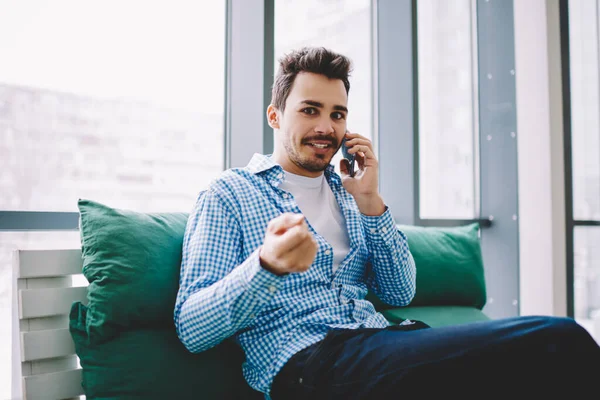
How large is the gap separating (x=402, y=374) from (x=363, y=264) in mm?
512

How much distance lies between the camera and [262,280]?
105cm

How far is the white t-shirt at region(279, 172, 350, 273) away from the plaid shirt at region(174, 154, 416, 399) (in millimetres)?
34

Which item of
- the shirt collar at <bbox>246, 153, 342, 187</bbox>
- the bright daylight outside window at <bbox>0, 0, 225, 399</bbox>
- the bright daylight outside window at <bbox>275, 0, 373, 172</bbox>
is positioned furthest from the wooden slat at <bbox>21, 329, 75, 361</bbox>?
the bright daylight outside window at <bbox>275, 0, 373, 172</bbox>

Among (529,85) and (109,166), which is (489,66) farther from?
(109,166)

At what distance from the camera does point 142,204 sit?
188 cm

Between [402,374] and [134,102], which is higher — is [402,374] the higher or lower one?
the lower one

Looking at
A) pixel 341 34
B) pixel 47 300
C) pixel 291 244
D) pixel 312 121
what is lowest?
→ pixel 47 300

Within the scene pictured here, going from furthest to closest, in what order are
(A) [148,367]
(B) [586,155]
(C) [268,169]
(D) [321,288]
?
1. (B) [586,155]
2. (C) [268,169]
3. (D) [321,288]
4. (A) [148,367]

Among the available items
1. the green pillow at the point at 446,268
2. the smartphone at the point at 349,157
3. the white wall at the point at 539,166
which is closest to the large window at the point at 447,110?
the white wall at the point at 539,166

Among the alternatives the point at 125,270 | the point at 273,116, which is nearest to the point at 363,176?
the point at 273,116

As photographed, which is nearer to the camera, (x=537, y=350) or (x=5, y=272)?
(x=537, y=350)

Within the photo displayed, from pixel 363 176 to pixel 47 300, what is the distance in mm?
987

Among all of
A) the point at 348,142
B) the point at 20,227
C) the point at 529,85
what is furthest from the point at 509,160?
the point at 20,227

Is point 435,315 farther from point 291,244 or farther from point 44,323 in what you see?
point 44,323
